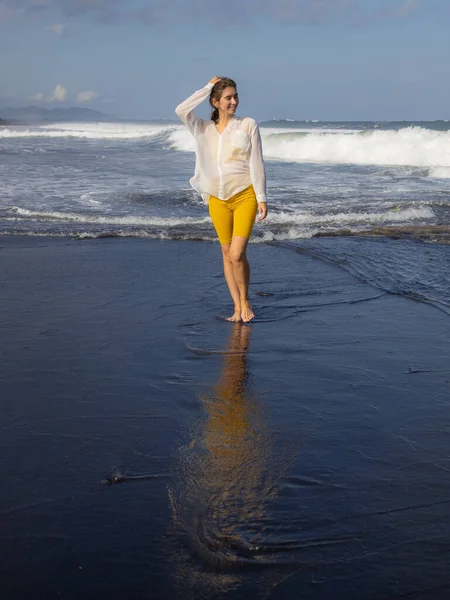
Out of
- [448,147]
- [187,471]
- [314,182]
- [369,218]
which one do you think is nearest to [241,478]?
[187,471]

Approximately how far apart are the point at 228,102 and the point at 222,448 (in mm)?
3114

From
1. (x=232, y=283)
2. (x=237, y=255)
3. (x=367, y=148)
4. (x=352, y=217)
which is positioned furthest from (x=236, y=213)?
(x=367, y=148)

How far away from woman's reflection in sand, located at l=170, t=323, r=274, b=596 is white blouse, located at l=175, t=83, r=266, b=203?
214 centimetres

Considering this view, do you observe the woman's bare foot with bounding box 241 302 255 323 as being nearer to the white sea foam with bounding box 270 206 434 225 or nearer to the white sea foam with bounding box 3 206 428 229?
the white sea foam with bounding box 3 206 428 229

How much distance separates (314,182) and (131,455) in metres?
17.2

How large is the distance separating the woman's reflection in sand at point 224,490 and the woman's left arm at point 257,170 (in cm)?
200

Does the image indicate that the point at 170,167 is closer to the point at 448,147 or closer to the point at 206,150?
the point at 448,147

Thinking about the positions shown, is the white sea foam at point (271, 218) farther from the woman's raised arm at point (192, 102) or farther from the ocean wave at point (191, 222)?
the woman's raised arm at point (192, 102)

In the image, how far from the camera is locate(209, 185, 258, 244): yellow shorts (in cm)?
628

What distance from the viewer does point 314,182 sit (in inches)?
793

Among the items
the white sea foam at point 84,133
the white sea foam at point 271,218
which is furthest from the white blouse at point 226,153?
the white sea foam at point 84,133

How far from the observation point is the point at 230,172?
6152mm

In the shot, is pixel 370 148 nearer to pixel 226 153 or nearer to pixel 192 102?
pixel 226 153

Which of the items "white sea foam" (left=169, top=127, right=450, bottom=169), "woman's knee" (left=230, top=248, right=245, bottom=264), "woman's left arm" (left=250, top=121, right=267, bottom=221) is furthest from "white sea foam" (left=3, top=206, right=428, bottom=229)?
"white sea foam" (left=169, top=127, right=450, bottom=169)
